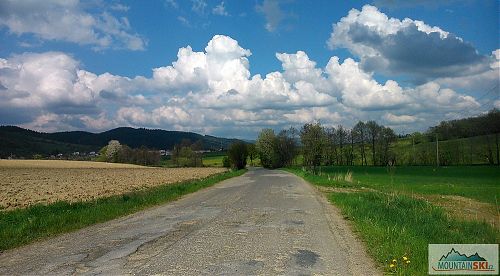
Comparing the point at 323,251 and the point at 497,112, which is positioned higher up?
the point at 497,112

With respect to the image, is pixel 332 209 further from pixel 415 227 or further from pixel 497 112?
pixel 497 112

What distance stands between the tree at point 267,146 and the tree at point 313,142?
6210 cm

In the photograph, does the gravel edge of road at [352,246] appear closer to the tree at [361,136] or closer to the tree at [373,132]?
the tree at [373,132]

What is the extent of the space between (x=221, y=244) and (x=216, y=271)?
2317mm

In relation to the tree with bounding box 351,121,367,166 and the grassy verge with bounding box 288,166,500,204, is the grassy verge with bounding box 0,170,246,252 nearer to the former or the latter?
the grassy verge with bounding box 288,166,500,204

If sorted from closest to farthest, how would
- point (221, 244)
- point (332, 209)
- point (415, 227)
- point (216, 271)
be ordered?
point (216, 271) < point (221, 244) < point (415, 227) < point (332, 209)

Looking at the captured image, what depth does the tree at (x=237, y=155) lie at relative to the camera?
11188 centimetres

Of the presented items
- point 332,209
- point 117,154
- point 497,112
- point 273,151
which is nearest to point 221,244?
point 332,209

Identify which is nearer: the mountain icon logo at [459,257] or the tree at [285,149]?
the mountain icon logo at [459,257]

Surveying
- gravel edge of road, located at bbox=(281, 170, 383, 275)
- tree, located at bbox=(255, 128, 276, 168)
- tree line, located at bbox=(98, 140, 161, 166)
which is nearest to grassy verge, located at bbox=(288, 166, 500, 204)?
gravel edge of road, located at bbox=(281, 170, 383, 275)

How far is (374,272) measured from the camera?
736 centimetres

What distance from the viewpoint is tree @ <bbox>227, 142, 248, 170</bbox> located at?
367 feet

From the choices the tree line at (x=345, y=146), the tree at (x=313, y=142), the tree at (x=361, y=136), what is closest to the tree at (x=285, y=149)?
the tree line at (x=345, y=146)

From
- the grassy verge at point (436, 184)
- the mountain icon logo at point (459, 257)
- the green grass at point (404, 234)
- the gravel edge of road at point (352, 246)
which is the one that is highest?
the mountain icon logo at point (459, 257)
